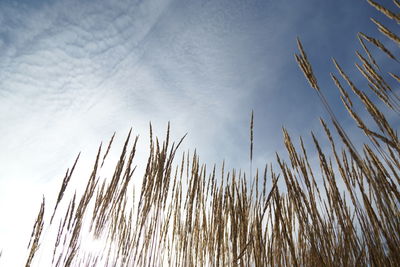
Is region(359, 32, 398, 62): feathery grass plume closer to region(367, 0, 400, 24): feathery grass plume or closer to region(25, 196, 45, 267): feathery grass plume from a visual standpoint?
region(367, 0, 400, 24): feathery grass plume

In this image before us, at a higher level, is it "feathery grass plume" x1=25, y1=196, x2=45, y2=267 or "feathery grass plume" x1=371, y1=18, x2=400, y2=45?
"feathery grass plume" x1=371, y1=18, x2=400, y2=45

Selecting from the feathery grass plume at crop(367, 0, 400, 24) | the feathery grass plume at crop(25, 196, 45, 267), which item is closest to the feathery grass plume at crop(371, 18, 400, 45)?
the feathery grass plume at crop(367, 0, 400, 24)

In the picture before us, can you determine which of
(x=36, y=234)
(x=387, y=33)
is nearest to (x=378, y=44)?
(x=387, y=33)

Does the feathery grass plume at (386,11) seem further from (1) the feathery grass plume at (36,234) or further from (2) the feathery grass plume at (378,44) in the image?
(1) the feathery grass plume at (36,234)

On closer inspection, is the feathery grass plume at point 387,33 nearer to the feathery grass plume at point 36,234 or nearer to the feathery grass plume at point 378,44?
the feathery grass plume at point 378,44

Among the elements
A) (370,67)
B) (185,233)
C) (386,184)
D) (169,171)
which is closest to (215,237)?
(185,233)

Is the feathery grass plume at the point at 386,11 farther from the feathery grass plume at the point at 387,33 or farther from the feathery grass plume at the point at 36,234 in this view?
the feathery grass plume at the point at 36,234

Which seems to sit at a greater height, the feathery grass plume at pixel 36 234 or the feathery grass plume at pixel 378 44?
the feathery grass plume at pixel 378 44

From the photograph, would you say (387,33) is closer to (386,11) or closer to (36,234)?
(386,11)

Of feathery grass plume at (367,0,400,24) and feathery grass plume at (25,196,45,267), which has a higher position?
feathery grass plume at (367,0,400,24)

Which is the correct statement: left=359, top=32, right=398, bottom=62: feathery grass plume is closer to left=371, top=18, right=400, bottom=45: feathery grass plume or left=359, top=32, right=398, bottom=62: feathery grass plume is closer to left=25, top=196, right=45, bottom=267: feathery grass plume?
left=371, top=18, right=400, bottom=45: feathery grass plume

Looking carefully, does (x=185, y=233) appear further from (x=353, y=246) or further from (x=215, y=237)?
(x=353, y=246)

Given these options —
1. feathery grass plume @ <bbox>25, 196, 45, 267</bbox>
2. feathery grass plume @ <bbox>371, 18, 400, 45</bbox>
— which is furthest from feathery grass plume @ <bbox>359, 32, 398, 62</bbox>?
feathery grass plume @ <bbox>25, 196, 45, 267</bbox>

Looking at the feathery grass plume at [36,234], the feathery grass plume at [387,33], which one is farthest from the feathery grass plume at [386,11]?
the feathery grass plume at [36,234]
